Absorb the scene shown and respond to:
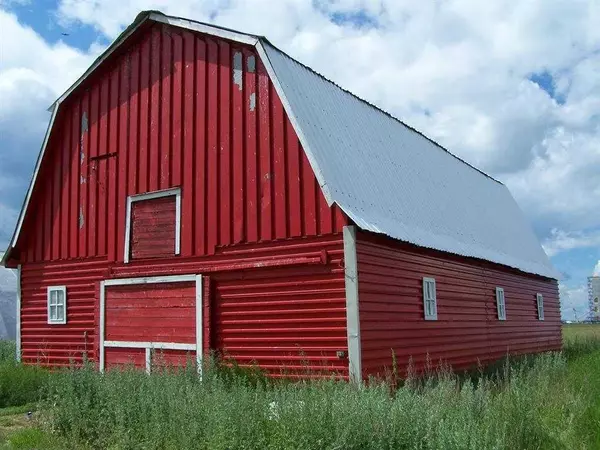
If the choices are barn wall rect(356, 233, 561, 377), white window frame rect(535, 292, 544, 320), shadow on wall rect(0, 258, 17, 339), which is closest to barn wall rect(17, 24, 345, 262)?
barn wall rect(356, 233, 561, 377)

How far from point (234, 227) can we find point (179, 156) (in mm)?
2153

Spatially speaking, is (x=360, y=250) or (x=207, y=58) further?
(x=207, y=58)

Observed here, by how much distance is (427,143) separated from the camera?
64.7ft

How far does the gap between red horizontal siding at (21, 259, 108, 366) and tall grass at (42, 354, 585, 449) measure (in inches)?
223

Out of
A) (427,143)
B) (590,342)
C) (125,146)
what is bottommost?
(590,342)

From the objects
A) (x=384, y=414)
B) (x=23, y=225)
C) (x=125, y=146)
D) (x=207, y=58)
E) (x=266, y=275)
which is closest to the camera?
(x=384, y=414)

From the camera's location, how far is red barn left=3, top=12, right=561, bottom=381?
1107cm

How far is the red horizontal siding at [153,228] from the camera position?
13.1 m

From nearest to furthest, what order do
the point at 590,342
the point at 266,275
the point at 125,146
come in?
the point at 266,275 → the point at 125,146 → the point at 590,342

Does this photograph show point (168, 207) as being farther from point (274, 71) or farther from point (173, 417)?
point (173, 417)

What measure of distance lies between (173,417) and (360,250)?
4.77 meters

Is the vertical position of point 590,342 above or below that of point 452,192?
below

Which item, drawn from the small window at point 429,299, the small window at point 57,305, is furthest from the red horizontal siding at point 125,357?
the small window at point 429,299

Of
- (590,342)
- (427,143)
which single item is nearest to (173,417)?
(427,143)
